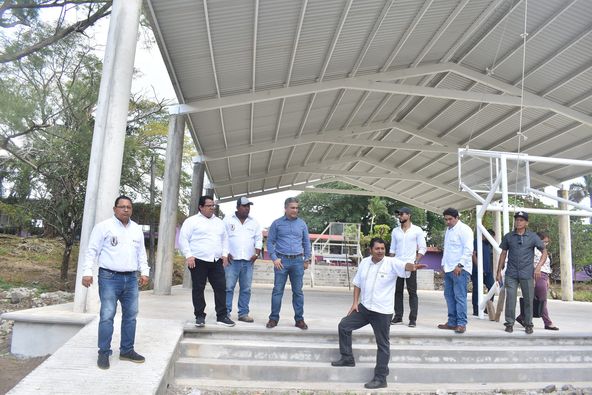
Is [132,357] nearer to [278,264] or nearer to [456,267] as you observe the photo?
[278,264]

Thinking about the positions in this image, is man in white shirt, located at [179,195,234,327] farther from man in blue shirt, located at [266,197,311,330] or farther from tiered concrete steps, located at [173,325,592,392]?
man in blue shirt, located at [266,197,311,330]

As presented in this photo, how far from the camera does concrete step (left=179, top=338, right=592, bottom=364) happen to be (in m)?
4.75

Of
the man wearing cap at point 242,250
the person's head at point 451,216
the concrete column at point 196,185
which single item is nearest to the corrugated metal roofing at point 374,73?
the concrete column at point 196,185

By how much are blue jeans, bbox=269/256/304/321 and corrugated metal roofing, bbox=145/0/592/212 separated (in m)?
4.13

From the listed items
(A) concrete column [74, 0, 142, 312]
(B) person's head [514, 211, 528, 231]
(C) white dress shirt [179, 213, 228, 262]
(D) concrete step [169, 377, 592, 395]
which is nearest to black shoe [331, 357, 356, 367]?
(D) concrete step [169, 377, 592, 395]

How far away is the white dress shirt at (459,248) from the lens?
228 inches

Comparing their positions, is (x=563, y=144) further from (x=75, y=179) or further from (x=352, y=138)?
(x=75, y=179)

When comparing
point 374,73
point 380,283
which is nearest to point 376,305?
point 380,283

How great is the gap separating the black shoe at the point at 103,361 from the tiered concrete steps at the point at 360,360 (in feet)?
2.63

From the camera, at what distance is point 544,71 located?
412 inches

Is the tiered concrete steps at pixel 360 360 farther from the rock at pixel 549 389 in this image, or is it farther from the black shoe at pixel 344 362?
the rock at pixel 549 389

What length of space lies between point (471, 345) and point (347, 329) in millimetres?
1721

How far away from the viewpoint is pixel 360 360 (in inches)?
191

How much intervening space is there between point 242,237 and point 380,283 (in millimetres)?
1917
